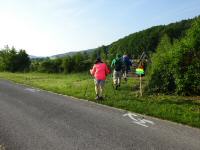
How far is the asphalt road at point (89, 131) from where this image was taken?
26.8ft

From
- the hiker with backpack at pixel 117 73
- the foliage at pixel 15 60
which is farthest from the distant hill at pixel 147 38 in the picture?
the hiker with backpack at pixel 117 73

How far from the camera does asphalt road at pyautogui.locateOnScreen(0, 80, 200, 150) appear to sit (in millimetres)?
8156

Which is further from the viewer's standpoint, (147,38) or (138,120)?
(147,38)

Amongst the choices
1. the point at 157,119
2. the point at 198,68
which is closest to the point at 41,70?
the point at 198,68

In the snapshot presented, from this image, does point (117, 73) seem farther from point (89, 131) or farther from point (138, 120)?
point (89, 131)

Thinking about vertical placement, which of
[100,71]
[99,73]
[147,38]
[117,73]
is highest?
[147,38]

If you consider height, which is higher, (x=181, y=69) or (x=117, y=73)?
(x=181, y=69)

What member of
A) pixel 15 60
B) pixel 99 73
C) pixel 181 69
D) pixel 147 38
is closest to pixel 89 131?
pixel 99 73

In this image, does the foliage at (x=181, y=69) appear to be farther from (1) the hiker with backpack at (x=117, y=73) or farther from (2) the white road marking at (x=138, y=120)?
(2) the white road marking at (x=138, y=120)

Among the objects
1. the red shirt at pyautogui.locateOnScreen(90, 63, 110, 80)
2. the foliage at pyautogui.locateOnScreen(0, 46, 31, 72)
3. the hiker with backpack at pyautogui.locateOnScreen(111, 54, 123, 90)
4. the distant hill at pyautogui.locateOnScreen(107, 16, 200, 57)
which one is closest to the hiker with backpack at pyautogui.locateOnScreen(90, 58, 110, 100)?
the red shirt at pyautogui.locateOnScreen(90, 63, 110, 80)

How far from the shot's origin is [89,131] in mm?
9688

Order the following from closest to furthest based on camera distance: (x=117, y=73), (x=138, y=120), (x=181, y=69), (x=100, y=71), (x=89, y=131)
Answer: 1. (x=89, y=131)
2. (x=138, y=120)
3. (x=100, y=71)
4. (x=181, y=69)
5. (x=117, y=73)

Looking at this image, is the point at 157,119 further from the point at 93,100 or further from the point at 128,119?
the point at 93,100

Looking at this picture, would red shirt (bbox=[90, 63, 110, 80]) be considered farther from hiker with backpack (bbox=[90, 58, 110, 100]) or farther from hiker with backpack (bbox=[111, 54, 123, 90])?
hiker with backpack (bbox=[111, 54, 123, 90])
